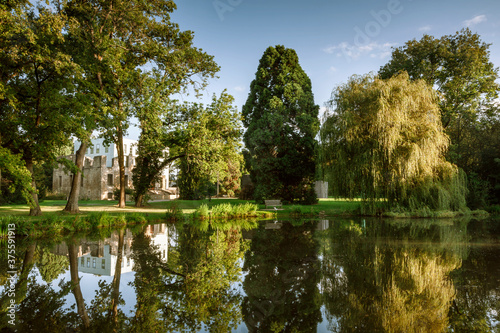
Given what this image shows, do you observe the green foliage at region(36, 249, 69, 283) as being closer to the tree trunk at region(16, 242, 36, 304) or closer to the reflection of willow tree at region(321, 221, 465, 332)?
the tree trunk at region(16, 242, 36, 304)

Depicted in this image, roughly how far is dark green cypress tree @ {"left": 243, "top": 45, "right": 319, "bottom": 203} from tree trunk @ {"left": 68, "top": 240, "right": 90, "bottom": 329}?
59.5 ft

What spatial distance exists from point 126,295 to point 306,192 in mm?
22539

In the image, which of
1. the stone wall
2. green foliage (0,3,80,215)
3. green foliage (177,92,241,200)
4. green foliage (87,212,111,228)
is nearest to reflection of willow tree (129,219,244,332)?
green foliage (87,212,111,228)

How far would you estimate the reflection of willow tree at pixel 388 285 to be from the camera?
3.87m

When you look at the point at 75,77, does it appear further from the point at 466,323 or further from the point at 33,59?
the point at 466,323

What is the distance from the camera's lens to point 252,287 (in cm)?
523

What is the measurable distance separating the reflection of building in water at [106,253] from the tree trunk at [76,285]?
10 cm

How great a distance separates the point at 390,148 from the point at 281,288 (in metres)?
14.6

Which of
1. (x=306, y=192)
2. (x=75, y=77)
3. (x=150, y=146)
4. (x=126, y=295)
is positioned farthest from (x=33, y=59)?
(x=306, y=192)

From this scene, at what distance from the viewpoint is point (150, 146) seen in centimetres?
1845

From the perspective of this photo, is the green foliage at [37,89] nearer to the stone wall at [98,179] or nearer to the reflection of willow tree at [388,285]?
the reflection of willow tree at [388,285]

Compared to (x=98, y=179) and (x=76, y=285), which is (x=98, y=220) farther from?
(x=98, y=179)

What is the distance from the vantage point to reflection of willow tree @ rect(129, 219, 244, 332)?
3.88 meters

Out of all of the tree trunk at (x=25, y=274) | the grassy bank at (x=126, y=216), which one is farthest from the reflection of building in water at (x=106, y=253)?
the grassy bank at (x=126, y=216)
